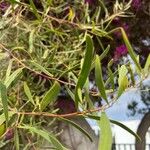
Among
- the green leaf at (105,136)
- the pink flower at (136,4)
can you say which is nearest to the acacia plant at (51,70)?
the green leaf at (105,136)

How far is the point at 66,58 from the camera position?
5.94 ft

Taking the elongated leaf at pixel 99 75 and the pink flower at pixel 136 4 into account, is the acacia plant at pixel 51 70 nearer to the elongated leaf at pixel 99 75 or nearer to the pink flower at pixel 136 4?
the elongated leaf at pixel 99 75

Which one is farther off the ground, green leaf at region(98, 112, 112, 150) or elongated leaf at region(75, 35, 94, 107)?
elongated leaf at region(75, 35, 94, 107)

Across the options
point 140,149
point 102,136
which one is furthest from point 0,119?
point 140,149

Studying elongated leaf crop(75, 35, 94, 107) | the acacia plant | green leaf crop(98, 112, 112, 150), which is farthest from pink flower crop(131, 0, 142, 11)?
green leaf crop(98, 112, 112, 150)

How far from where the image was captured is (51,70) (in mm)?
1114

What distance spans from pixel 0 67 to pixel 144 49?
2.10 metres

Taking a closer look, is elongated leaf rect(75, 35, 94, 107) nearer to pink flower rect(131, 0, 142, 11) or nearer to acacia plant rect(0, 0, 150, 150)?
acacia plant rect(0, 0, 150, 150)

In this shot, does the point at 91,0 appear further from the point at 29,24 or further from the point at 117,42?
the point at 29,24

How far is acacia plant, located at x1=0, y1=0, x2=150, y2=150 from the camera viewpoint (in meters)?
0.76

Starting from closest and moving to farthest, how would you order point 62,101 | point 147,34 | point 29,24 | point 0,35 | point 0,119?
1. point 0,119
2. point 0,35
3. point 29,24
4. point 62,101
5. point 147,34

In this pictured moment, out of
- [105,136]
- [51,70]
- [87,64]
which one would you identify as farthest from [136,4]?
[105,136]

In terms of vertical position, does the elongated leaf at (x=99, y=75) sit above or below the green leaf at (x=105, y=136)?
above

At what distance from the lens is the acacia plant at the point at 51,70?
76 cm
